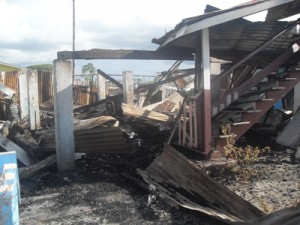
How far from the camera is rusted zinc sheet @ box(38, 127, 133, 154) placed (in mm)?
8312

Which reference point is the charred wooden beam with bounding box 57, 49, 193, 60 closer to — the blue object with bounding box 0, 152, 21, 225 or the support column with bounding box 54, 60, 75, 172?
the support column with bounding box 54, 60, 75, 172

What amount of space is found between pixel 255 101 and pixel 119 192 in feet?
12.8

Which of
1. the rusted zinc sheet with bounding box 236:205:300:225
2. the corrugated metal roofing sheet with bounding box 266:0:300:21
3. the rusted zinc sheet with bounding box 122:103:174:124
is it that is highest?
the corrugated metal roofing sheet with bounding box 266:0:300:21

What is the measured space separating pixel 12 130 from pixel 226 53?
282 inches

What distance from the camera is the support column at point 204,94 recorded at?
23.3ft

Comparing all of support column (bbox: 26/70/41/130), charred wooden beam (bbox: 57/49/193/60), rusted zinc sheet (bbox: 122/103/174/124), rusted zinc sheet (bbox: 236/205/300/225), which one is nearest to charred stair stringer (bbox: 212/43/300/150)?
charred wooden beam (bbox: 57/49/193/60)

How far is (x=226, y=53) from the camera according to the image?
9.85m

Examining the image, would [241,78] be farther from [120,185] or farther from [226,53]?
[120,185]

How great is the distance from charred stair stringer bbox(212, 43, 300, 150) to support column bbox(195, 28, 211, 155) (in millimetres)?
325

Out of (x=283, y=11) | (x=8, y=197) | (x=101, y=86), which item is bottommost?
(x=8, y=197)

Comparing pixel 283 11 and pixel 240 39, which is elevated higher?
pixel 283 11

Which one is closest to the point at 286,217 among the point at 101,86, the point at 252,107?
the point at 252,107

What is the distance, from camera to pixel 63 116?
24.5 ft

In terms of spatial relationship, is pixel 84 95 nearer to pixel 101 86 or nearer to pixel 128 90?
pixel 101 86
